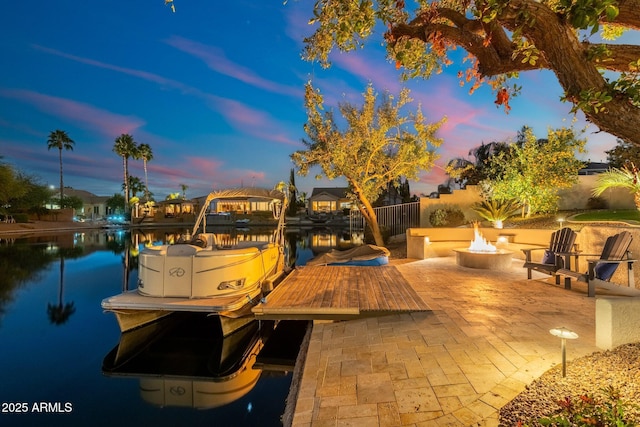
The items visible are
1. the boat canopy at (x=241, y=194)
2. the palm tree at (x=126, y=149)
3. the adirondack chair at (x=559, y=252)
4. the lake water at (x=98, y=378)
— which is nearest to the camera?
the lake water at (x=98, y=378)

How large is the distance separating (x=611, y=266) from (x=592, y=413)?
5424 millimetres

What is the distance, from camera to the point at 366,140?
14359 millimetres

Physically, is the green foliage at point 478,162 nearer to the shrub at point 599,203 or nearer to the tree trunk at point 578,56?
the shrub at point 599,203

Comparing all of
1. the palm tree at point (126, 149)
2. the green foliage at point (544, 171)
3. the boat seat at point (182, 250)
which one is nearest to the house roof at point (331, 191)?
the palm tree at point (126, 149)

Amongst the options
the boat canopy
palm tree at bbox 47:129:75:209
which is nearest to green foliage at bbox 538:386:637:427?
the boat canopy

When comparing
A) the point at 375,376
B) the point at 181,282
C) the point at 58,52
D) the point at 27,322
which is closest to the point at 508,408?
the point at 375,376

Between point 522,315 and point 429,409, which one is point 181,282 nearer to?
point 429,409

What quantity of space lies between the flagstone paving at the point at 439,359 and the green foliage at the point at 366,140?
8975 millimetres

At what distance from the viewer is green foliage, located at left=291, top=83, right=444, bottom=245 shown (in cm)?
1420

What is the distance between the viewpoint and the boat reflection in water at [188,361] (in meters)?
5.21

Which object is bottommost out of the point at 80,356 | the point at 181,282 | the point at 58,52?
the point at 80,356

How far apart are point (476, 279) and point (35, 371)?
9180 millimetres

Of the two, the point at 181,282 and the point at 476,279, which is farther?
the point at 476,279

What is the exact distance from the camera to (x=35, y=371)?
6.12m
